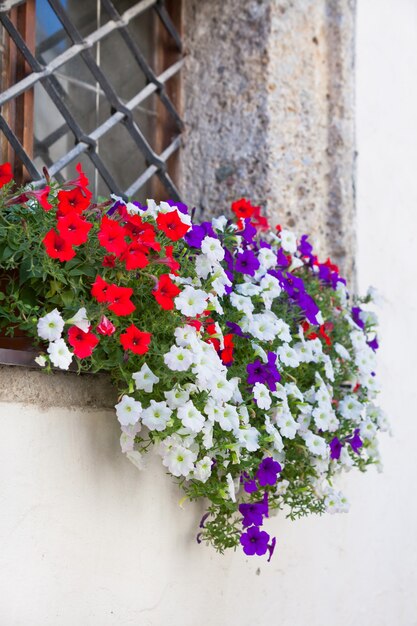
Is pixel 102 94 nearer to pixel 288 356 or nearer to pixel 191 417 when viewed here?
pixel 288 356

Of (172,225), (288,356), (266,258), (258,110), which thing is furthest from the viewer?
(258,110)

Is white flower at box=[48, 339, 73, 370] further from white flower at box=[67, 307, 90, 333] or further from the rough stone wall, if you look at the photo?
the rough stone wall

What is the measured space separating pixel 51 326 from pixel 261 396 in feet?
1.91

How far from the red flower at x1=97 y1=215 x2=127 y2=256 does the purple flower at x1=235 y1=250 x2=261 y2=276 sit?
504mm

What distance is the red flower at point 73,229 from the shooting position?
1.69 m

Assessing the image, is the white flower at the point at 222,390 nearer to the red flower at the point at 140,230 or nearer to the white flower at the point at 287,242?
the red flower at the point at 140,230

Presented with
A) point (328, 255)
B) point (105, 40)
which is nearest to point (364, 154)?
point (328, 255)

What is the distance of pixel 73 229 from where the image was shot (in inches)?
67.4

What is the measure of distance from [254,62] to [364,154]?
64 cm

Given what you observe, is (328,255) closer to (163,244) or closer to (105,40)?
(105,40)

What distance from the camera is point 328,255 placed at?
3105 mm

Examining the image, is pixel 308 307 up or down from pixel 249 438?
up

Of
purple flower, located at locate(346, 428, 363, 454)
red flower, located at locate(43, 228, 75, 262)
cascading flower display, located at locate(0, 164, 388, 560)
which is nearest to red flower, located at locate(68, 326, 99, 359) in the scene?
cascading flower display, located at locate(0, 164, 388, 560)

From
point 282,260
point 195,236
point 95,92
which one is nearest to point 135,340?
point 195,236
